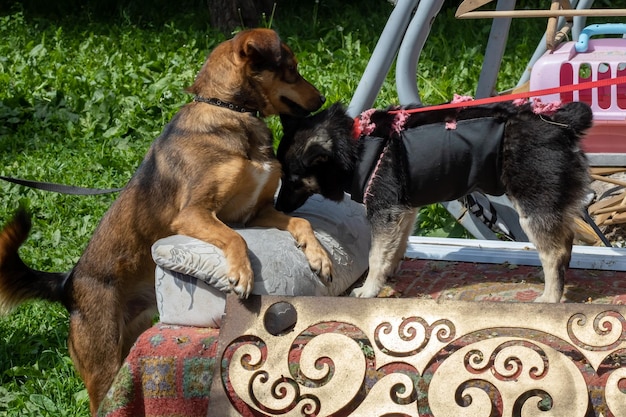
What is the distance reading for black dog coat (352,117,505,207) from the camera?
3654mm

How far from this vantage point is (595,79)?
4.83m

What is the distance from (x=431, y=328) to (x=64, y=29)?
840 cm

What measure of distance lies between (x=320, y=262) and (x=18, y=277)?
119 cm

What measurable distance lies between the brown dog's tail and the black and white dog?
1022 mm

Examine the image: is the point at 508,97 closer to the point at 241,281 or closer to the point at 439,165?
the point at 439,165

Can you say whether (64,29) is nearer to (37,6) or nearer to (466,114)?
(37,6)

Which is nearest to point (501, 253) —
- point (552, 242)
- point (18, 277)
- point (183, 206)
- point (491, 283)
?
point (491, 283)

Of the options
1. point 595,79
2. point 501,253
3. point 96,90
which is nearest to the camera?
point 501,253

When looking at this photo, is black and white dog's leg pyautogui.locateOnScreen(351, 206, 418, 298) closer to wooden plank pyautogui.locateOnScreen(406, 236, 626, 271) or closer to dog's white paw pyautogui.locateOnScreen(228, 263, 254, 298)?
wooden plank pyautogui.locateOnScreen(406, 236, 626, 271)

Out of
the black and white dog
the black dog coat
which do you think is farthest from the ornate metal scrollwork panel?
the black dog coat

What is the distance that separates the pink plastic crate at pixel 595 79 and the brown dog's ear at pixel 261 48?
1.75m

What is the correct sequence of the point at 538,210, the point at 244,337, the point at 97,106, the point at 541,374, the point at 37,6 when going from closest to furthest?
the point at 541,374 → the point at 244,337 → the point at 538,210 → the point at 97,106 → the point at 37,6

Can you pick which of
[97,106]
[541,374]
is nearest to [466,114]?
[541,374]

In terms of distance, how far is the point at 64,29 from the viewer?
10.4m
